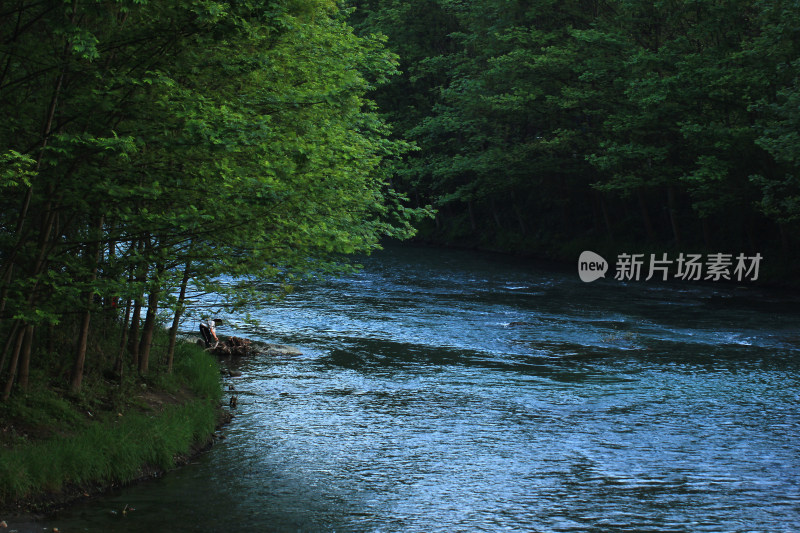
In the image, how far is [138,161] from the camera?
11.8 metres

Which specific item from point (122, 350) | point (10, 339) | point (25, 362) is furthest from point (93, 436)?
point (122, 350)

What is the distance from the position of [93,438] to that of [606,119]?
4059 cm

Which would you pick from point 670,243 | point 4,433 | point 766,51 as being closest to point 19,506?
point 4,433

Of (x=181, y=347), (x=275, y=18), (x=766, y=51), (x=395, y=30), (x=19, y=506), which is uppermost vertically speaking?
(x=395, y=30)

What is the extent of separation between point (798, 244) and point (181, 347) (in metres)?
31.5

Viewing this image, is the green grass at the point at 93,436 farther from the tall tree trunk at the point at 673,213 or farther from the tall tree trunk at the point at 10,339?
the tall tree trunk at the point at 673,213

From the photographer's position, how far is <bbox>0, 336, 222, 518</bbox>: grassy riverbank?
1145 cm

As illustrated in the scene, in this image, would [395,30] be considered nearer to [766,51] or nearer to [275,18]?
[766,51]

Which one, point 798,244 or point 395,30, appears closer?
point 798,244

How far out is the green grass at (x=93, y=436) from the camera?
11516 millimetres

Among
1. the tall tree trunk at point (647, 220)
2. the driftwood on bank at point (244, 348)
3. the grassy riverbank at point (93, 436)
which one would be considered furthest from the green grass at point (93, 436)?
the tall tree trunk at point (647, 220)

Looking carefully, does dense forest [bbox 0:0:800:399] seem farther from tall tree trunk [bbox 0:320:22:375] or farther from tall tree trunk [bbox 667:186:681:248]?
tall tree trunk [bbox 667:186:681:248]

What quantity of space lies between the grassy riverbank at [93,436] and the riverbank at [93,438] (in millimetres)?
14

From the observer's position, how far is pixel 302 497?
41.7ft
